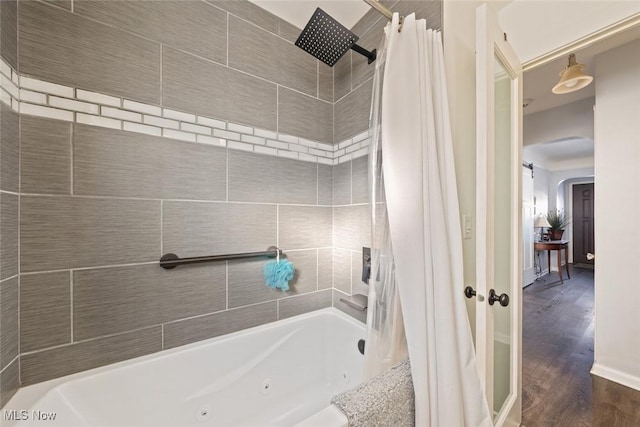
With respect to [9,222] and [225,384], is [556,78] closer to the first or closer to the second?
[225,384]

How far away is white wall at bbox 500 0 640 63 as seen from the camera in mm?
1197

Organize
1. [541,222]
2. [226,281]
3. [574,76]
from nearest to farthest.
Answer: [226,281] < [574,76] < [541,222]

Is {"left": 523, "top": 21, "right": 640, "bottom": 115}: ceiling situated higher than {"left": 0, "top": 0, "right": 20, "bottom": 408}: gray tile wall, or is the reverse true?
{"left": 523, "top": 21, "right": 640, "bottom": 115}: ceiling

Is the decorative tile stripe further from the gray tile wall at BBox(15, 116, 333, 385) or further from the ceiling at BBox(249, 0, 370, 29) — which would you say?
the ceiling at BBox(249, 0, 370, 29)

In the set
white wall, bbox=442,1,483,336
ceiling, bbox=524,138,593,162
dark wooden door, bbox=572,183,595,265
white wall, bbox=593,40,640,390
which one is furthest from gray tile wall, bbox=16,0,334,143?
dark wooden door, bbox=572,183,595,265

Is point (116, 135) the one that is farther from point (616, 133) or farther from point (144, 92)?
point (616, 133)

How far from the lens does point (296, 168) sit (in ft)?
5.19

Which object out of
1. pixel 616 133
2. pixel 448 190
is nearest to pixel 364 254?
pixel 448 190

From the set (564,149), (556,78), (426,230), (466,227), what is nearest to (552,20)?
(556,78)

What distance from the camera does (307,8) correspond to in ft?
4.80

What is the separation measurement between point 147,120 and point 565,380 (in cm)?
325

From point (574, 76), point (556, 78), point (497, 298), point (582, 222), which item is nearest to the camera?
point (497, 298)

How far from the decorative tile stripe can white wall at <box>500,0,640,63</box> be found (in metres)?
1.06

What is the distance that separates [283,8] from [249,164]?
3.32 ft
